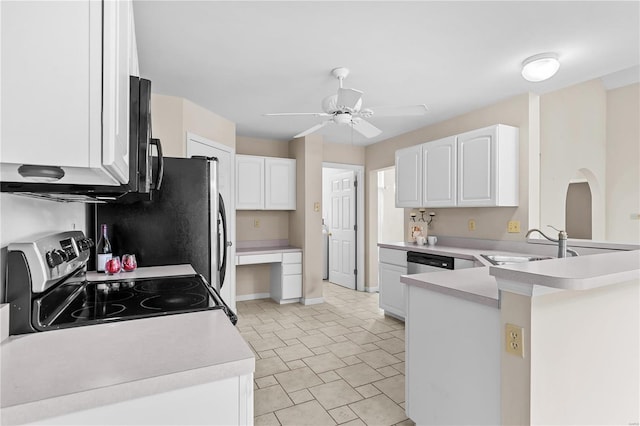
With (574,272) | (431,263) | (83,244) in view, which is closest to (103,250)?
(83,244)

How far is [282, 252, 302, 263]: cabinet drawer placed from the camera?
470 cm

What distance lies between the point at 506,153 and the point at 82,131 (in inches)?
134

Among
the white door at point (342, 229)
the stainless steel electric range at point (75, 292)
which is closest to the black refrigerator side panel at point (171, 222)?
the stainless steel electric range at point (75, 292)

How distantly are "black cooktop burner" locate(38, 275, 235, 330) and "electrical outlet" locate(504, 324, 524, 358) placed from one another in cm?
113

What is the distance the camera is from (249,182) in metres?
4.65

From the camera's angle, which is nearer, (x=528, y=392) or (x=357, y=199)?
(x=528, y=392)

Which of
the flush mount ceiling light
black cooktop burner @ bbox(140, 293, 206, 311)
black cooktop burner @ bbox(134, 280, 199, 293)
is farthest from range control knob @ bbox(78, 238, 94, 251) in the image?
the flush mount ceiling light

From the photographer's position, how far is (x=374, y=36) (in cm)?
215

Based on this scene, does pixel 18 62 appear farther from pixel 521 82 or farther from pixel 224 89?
pixel 521 82

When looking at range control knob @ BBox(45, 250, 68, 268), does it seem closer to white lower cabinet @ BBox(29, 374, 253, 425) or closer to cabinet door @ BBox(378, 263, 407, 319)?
white lower cabinet @ BBox(29, 374, 253, 425)

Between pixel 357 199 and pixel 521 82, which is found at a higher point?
pixel 521 82

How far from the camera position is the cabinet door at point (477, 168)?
3223 mm

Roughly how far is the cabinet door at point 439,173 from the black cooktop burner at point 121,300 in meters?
2.84

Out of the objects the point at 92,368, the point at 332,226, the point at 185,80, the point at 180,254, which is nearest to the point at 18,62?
the point at 92,368
